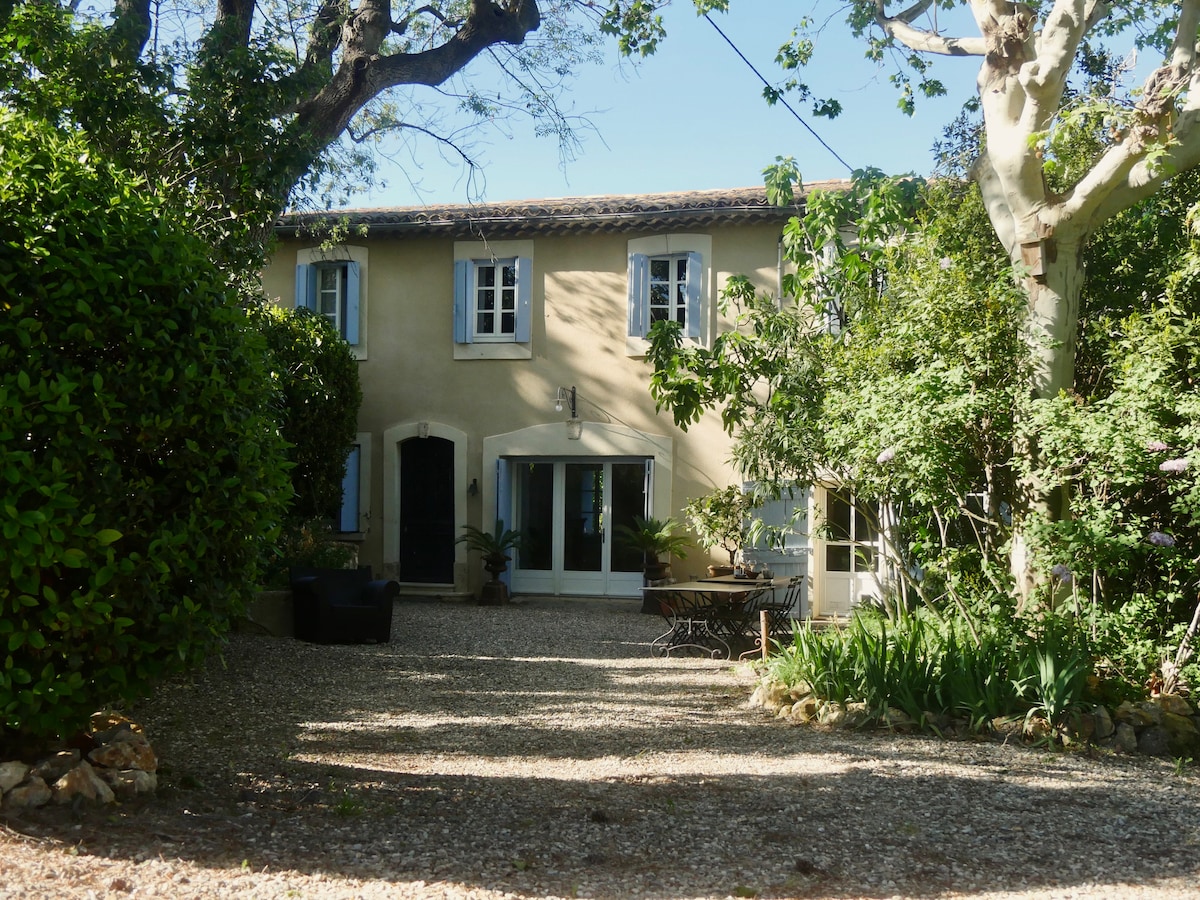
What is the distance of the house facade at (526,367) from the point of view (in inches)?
557

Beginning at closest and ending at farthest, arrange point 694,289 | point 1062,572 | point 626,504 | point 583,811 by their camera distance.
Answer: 1. point 583,811
2. point 1062,572
3. point 694,289
4. point 626,504

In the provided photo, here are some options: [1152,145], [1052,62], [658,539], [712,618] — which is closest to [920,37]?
[1052,62]

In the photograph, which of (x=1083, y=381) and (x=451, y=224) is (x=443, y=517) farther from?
(x=1083, y=381)

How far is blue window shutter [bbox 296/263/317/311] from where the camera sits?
15539 mm

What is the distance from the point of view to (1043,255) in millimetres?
7441

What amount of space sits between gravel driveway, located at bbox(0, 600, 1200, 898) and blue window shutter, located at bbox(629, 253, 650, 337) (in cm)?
717

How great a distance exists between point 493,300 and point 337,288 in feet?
7.58

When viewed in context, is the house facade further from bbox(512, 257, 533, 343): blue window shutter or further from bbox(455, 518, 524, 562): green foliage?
bbox(455, 518, 524, 562): green foliage

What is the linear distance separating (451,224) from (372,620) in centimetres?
630

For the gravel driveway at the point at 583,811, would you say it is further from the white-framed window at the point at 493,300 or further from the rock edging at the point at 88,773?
the white-framed window at the point at 493,300

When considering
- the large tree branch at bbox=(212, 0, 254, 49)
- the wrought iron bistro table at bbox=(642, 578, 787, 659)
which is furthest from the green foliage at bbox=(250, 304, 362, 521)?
the wrought iron bistro table at bbox=(642, 578, 787, 659)

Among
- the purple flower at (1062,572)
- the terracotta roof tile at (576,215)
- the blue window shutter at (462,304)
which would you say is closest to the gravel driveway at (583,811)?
the purple flower at (1062,572)

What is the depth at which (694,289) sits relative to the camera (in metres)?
A: 14.1

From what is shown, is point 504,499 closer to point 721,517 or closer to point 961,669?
point 721,517
